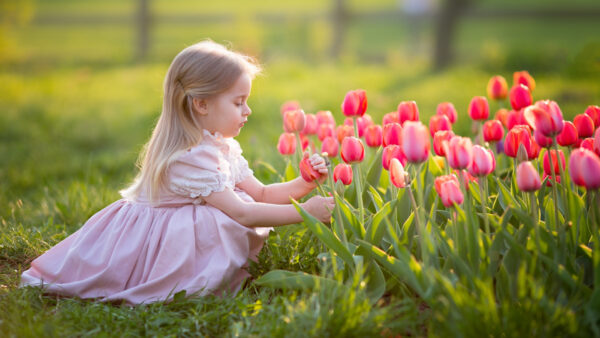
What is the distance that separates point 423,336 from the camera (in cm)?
179

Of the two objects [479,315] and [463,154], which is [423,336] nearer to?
[479,315]

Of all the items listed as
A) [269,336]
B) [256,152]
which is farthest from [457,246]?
[256,152]

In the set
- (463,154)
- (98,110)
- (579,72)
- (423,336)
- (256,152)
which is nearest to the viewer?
(463,154)

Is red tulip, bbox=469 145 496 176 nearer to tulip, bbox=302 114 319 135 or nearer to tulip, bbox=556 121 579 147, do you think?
tulip, bbox=556 121 579 147

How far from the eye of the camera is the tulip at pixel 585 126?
6.73ft

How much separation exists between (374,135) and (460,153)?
0.67m

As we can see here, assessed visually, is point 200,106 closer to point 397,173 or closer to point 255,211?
point 255,211

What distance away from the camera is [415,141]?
1.63 metres

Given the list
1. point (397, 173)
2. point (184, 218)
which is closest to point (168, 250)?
point (184, 218)

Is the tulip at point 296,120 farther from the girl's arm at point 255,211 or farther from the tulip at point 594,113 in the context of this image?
the tulip at point 594,113

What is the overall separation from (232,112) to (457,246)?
3.30ft

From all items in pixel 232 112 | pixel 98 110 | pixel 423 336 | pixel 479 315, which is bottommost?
pixel 98 110

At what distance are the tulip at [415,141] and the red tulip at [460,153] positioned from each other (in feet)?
0.30

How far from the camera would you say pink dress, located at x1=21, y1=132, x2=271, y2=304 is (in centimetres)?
219
